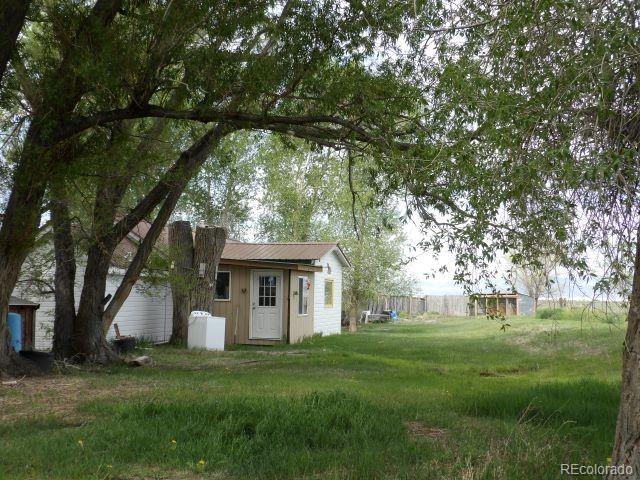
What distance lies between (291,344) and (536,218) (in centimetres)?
1587

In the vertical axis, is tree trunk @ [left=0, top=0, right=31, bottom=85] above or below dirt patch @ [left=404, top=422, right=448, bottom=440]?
above

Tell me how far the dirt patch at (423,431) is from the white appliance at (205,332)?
38.2 feet

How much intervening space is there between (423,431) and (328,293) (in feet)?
70.2

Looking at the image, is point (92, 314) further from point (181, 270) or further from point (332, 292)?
point (332, 292)

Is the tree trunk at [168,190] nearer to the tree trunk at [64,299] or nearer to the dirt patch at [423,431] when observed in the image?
the tree trunk at [64,299]

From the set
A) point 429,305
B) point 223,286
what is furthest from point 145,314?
point 429,305

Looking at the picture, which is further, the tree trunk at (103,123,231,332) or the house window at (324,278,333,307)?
the house window at (324,278,333,307)

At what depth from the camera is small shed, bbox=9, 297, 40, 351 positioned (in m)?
13.4

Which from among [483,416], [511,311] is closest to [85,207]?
[483,416]

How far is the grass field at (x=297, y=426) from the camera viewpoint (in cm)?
512

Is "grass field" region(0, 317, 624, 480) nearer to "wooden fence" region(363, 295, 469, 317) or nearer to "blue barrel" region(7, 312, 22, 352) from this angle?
"blue barrel" region(7, 312, 22, 352)

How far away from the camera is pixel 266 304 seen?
71.4ft

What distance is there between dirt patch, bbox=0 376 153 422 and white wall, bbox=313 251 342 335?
1525cm

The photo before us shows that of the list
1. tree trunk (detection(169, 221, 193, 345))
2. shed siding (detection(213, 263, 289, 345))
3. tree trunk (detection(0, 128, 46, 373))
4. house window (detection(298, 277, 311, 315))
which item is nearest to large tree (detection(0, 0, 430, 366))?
tree trunk (detection(0, 128, 46, 373))
